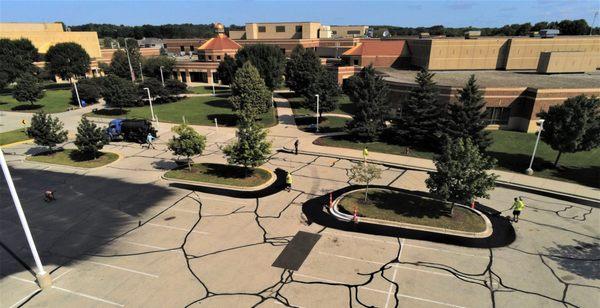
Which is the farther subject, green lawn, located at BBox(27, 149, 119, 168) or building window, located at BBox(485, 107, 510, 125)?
building window, located at BBox(485, 107, 510, 125)

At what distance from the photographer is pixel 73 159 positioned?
28.5 meters

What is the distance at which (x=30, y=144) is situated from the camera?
33.6 meters

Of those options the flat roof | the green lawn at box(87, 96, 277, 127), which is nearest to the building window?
the flat roof

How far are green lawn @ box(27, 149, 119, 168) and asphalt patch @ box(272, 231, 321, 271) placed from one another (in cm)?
1914

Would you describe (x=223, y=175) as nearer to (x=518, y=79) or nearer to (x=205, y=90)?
(x=518, y=79)

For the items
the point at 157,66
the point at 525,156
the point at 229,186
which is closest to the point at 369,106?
the point at 525,156

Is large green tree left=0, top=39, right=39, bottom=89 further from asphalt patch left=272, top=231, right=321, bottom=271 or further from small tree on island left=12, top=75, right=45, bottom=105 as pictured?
asphalt patch left=272, top=231, right=321, bottom=271

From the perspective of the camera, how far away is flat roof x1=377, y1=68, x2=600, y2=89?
3822cm

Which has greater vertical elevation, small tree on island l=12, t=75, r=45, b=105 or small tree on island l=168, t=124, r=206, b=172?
small tree on island l=12, t=75, r=45, b=105

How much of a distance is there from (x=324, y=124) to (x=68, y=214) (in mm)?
Answer: 27218

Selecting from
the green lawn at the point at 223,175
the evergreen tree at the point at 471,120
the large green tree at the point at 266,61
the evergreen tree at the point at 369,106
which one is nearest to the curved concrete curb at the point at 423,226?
the green lawn at the point at 223,175

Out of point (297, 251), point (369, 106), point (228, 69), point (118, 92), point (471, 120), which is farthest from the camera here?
point (228, 69)

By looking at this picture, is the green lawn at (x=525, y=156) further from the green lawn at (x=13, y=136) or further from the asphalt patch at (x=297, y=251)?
the green lawn at (x=13, y=136)

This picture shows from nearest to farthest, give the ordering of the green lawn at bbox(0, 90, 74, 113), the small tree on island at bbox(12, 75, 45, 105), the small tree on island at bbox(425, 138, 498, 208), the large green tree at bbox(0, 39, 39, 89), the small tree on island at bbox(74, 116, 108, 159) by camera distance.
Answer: the small tree on island at bbox(425, 138, 498, 208), the small tree on island at bbox(74, 116, 108, 159), the small tree on island at bbox(12, 75, 45, 105), the green lawn at bbox(0, 90, 74, 113), the large green tree at bbox(0, 39, 39, 89)
